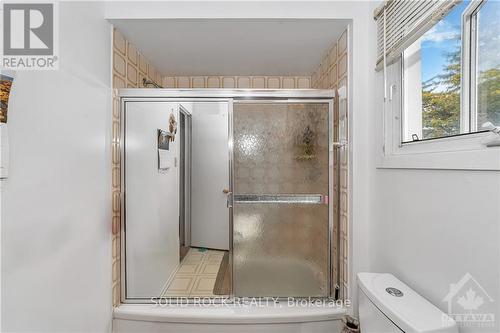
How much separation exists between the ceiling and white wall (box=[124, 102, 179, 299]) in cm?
45

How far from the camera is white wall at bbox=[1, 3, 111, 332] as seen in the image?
33.2 inches

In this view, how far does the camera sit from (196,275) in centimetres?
196

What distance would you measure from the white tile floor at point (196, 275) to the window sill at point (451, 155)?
1.44m

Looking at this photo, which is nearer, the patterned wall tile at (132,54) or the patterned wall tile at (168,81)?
the patterned wall tile at (132,54)

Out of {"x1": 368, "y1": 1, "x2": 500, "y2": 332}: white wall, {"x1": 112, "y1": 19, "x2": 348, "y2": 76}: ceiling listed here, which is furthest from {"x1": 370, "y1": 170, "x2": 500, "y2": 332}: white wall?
{"x1": 112, "y1": 19, "x2": 348, "y2": 76}: ceiling

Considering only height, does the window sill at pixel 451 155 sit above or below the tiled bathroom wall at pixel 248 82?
below

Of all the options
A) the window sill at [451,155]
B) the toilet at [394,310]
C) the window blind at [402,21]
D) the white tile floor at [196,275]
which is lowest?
the white tile floor at [196,275]

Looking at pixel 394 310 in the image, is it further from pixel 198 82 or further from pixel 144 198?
pixel 198 82

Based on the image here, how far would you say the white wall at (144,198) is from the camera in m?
1.62

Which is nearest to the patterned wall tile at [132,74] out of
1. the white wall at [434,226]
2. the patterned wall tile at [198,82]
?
the patterned wall tile at [198,82]

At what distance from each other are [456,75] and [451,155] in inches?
13.1

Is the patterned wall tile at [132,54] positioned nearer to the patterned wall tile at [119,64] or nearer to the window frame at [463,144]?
the patterned wall tile at [119,64]

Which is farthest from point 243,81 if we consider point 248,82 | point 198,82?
point 198,82

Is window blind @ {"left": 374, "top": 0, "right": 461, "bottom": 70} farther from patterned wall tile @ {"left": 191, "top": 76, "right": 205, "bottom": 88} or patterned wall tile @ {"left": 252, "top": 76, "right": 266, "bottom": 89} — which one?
patterned wall tile @ {"left": 191, "top": 76, "right": 205, "bottom": 88}
